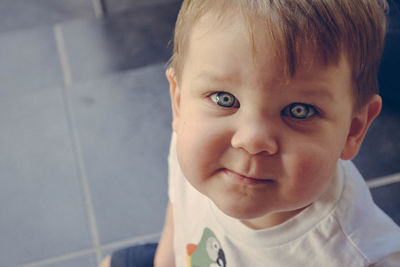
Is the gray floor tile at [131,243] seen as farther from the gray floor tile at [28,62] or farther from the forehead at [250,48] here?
the forehead at [250,48]

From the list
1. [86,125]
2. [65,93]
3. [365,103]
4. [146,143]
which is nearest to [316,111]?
[365,103]

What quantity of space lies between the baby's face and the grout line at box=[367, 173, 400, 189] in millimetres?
749

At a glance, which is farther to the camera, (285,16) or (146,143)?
(146,143)

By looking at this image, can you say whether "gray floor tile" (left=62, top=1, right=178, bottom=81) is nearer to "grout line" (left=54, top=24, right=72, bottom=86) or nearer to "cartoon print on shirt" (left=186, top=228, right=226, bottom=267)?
"grout line" (left=54, top=24, right=72, bottom=86)

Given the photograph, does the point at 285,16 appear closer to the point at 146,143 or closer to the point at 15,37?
the point at 146,143

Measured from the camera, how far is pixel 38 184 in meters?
1.39

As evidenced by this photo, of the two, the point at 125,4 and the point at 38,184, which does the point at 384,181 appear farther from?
the point at 125,4

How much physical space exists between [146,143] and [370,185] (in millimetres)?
599

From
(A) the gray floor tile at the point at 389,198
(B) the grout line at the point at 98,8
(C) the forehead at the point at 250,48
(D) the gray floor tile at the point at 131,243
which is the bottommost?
(D) the gray floor tile at the point at 131,243

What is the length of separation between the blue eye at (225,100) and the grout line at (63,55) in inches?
44.6

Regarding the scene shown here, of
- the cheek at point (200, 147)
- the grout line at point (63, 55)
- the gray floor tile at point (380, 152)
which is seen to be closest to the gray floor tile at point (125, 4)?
the grout line at point (63, 55)

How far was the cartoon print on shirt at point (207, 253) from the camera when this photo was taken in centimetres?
74

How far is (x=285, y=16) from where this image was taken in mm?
519

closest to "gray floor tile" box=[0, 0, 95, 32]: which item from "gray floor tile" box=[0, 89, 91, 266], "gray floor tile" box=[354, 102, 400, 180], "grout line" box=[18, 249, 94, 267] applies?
"gray floor tile" box=[0, 89, 91, 266]
